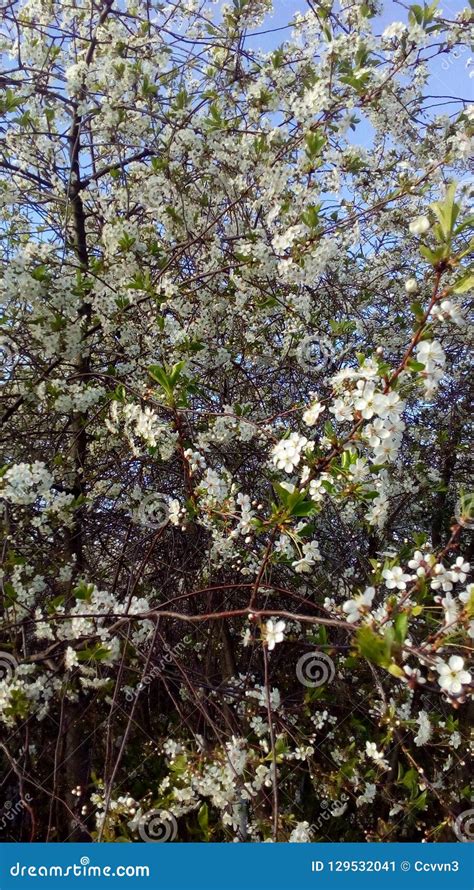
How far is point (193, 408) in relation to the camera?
3086 millimetres

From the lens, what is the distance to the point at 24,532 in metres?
2.96

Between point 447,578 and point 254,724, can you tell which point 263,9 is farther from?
point 254,724

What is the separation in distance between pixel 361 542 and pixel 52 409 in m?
1.98
